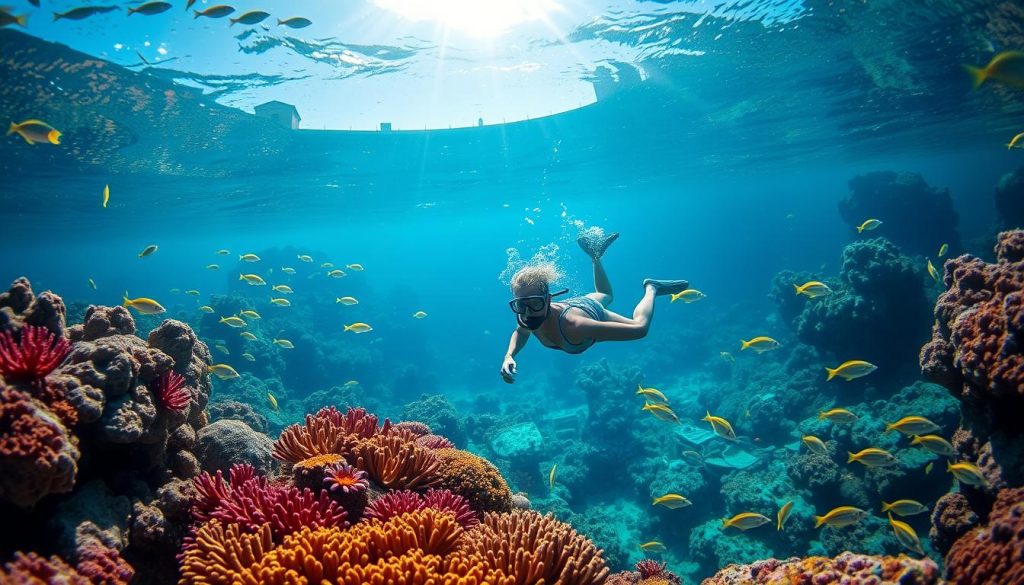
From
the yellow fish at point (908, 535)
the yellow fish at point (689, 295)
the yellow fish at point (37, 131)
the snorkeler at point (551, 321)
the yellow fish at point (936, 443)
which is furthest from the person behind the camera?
the yellow fish at point (689, 295)

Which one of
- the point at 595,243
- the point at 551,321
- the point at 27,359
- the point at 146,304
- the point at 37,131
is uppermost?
the point at 37,131

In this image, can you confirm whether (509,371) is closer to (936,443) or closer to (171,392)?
(171,392)

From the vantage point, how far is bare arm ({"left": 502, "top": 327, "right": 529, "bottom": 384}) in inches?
204

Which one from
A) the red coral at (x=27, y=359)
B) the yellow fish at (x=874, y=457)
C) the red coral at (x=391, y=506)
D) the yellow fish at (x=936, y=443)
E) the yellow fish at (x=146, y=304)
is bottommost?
the yellow fish at (x=874, y=457)

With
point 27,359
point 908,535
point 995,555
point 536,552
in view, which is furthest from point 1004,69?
point 27,359

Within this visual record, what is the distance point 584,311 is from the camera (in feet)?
20.7

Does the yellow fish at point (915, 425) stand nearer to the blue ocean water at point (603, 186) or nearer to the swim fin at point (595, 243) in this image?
the blue ocean water at point (603, 186)

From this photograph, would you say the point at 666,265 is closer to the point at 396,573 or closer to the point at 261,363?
the point at 261,363

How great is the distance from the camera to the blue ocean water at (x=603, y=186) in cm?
1348

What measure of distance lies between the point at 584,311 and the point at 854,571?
3.93 meters

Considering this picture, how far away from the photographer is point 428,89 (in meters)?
17.8

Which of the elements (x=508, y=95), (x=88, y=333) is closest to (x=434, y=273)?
(x=508, y=95)

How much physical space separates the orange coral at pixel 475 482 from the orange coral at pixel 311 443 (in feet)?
3.01

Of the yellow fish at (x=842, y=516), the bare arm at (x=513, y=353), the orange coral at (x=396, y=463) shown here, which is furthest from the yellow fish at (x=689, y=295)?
the orange coral at (x=396, y=463)
